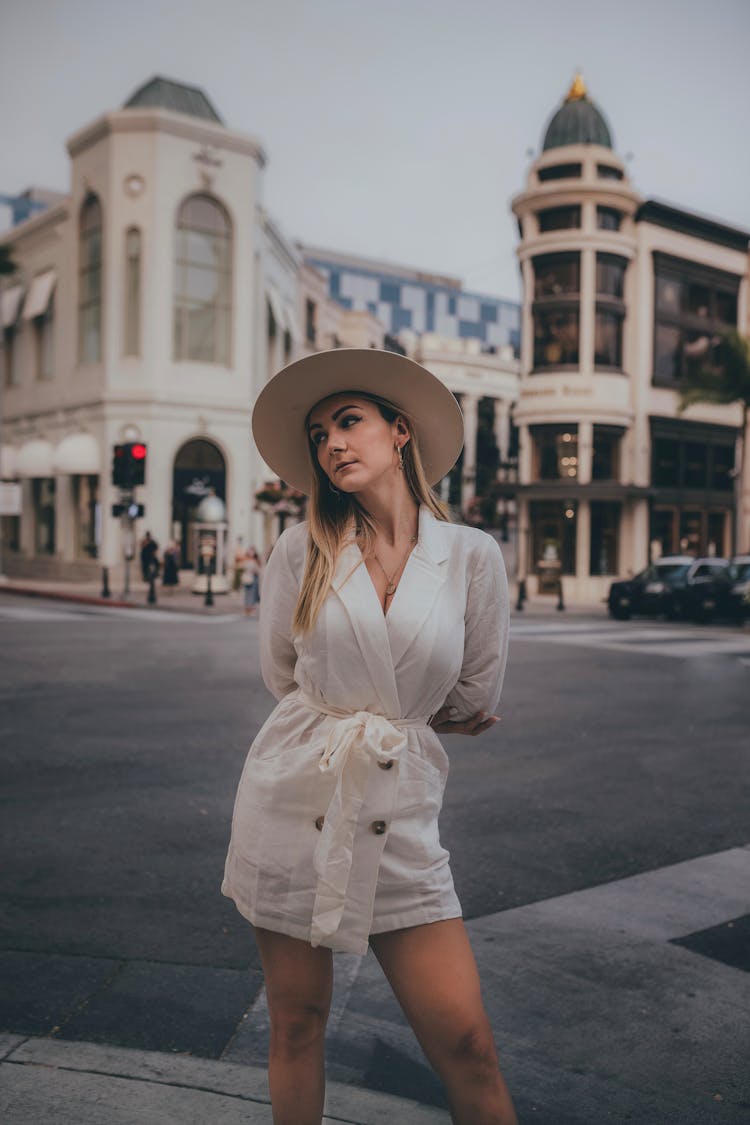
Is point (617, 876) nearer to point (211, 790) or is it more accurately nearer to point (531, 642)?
point (211, 790)

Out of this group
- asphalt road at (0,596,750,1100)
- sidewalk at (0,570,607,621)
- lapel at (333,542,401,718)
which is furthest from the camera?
sidewalk at (0,570,607,621)

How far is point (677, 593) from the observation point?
24422 mm

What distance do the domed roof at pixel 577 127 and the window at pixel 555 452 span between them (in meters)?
10.0

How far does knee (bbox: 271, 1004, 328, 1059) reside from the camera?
2.18m

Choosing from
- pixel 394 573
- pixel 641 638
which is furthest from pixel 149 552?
pixel 394 573

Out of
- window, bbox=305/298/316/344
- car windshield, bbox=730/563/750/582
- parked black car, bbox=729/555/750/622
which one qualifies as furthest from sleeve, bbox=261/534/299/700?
window, bbox=305/298/316/344

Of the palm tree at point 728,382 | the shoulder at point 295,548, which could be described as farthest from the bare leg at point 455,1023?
the palm tree at point 728,382

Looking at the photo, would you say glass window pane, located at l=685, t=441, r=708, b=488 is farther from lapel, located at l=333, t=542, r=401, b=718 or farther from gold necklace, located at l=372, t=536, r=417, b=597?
lapel, located at l=333, t=542, r=401, b=718

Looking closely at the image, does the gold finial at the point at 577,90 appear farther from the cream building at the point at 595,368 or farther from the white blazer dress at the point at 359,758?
the white blazer dress at the point at 359,758

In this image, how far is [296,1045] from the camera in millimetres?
2178

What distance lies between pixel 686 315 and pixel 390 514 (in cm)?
3888

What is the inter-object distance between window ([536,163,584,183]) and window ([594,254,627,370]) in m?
3.10

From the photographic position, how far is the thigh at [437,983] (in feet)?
6.64

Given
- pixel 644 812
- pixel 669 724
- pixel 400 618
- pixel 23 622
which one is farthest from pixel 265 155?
pixel 400 618
